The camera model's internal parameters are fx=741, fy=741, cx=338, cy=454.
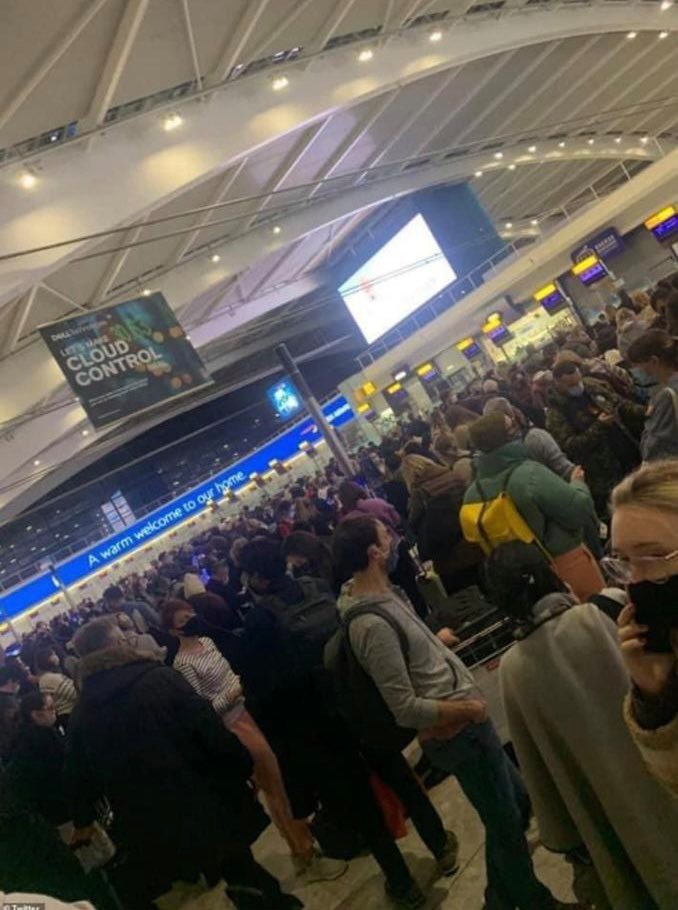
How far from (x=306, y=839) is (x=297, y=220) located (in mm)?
17918

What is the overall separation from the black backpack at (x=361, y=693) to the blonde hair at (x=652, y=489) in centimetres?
139

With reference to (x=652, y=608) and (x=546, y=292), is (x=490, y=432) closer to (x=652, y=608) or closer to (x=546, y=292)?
(x=652, y=608)

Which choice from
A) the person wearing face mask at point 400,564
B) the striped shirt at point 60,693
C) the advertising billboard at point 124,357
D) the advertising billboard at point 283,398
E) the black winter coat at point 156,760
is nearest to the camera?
the black winter coat at point 156,760

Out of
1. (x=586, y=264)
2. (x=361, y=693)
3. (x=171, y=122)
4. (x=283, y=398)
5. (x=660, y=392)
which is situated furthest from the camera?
(x=283, y=398)

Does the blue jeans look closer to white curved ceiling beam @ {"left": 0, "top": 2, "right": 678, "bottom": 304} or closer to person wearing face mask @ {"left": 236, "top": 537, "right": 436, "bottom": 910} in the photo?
person wearing face mask @ {"left": 236, "top": 537, "right": 436, "bottom": 910}

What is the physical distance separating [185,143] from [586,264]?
1177cm

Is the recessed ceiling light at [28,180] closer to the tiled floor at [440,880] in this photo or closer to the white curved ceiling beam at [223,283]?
the white curved ceiling beam at [223,283]

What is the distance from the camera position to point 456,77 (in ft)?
59.4

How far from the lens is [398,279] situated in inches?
1089

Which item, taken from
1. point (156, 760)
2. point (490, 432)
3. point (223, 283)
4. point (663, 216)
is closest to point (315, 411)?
point (223, 283)

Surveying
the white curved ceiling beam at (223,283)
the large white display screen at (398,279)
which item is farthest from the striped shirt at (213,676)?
the large white display screen at (398,279)

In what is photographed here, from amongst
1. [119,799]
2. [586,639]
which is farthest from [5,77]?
[586,639]

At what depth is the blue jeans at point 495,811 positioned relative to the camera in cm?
248

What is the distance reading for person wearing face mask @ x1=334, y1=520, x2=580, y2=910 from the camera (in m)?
2.53
